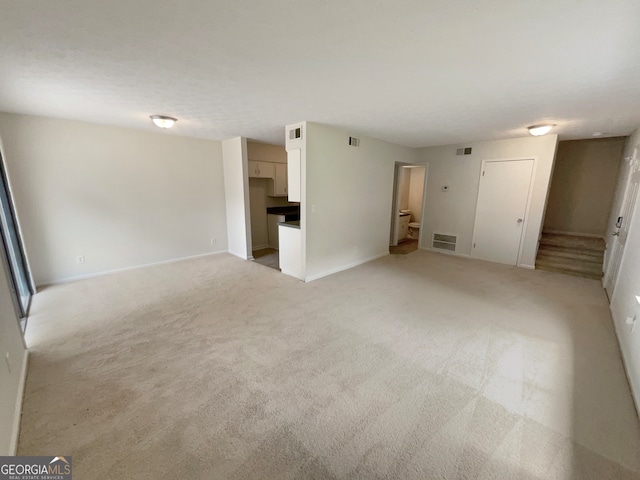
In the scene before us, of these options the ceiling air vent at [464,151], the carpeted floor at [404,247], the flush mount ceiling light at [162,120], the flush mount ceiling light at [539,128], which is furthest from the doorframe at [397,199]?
the flush mount ceiling light at [162,120]

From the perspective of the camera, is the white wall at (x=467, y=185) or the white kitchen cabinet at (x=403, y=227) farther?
the white kitchen cabinet at (x=403, y=227)

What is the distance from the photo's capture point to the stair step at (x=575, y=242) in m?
4.94

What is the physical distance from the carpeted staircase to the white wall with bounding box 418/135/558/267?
44 centimetres

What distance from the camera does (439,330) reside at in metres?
2.73

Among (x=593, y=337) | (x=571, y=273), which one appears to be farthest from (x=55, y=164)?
(x=571, y=273)

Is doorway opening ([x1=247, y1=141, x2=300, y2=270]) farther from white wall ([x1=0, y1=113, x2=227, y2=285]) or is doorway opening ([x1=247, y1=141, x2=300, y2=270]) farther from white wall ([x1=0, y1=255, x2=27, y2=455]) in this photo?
white wall ([x1=0, y1=255, x2=27, y2=455])

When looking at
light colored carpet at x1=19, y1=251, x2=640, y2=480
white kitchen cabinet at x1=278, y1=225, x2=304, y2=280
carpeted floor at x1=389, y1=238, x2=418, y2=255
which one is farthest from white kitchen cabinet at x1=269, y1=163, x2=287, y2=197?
light colored carpet at x1=19, y1=251, x2=640, y2=480

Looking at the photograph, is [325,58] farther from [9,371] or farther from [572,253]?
[572,253]

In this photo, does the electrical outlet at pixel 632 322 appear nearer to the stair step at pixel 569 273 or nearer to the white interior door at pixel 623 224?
the white interior door at pixel 623 224

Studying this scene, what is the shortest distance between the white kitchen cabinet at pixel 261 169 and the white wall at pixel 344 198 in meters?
2.26

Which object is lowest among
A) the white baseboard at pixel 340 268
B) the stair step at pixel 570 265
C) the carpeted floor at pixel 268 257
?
the carpeted floor at pixel 268 257

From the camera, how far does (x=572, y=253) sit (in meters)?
4.96

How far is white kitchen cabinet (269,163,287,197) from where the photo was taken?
6133 millimetres

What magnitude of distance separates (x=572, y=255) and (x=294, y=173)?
561cm
